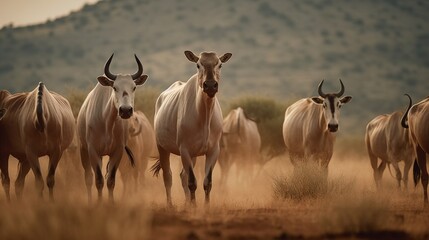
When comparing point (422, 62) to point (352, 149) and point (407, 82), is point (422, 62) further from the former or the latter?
point (352, 149)

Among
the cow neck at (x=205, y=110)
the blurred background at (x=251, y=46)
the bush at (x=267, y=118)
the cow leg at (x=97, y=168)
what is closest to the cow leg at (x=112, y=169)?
the cow leg at (x=97, y=168)

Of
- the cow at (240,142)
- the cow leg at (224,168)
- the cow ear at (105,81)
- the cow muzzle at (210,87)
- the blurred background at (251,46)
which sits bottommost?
the cow leg at (224,168)

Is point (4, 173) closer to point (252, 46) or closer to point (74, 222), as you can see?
point (74, 222)

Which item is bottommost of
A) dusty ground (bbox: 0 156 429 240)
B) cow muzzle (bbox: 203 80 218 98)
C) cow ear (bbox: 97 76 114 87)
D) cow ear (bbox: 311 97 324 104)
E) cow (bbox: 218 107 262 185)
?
dusty ground (bbox: 0 156 429 240)

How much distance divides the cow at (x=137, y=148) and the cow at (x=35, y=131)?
11.8 ft

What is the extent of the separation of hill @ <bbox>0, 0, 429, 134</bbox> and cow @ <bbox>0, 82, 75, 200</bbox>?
155 feet

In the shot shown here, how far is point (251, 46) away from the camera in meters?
105

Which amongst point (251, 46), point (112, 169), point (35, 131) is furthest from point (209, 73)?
point (251, 46)

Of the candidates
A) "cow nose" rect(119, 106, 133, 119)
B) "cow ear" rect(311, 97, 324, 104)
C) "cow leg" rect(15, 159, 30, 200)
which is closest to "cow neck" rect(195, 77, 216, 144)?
"cow nose" rect(119, 106, 133, 119)

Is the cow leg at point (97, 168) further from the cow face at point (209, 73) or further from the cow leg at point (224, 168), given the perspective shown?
the cow leg at point (224, 168)

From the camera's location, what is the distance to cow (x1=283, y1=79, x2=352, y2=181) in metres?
16.0

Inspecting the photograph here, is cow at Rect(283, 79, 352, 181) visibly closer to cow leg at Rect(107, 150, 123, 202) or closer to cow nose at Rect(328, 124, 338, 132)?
cow nose at Rect(328, 124, 338, 132)

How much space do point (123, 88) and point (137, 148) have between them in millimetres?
5988

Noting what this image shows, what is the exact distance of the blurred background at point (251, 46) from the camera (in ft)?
253
